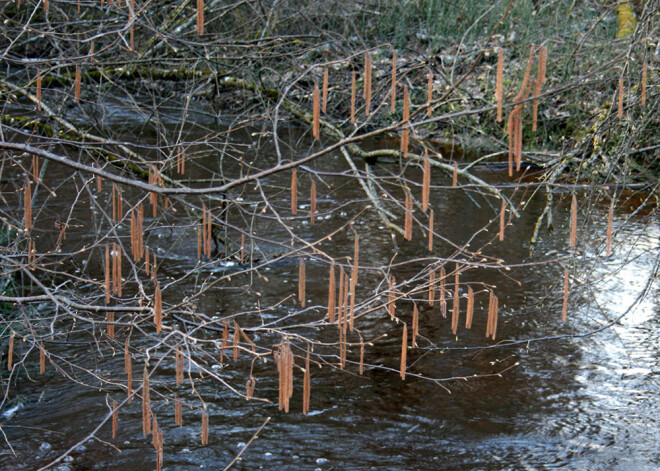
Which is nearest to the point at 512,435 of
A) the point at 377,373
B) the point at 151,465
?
the point at 377,373

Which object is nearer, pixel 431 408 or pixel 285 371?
pixel 285 371

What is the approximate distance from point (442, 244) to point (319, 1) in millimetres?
3410

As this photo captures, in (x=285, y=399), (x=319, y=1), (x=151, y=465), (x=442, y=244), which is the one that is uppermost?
(x=319, y=1)

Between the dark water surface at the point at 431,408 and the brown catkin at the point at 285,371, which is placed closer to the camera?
the brown catkin at the point at 285,371

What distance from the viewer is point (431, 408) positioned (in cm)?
592

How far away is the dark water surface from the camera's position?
5.22m

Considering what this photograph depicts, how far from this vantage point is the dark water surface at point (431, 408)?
5.22 m

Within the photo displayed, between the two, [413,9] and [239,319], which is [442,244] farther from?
[413,9]

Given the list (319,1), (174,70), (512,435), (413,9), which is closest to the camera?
(512,435)

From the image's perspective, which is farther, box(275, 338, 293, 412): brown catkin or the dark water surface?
the dark water surface

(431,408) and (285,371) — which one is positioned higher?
(285,371)

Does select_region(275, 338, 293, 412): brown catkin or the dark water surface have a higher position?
select_region(275, 338, 293, 412): brown catkin

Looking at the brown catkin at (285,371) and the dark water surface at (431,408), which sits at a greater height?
the brown catkin at (285,371)

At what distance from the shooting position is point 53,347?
22.0ft
